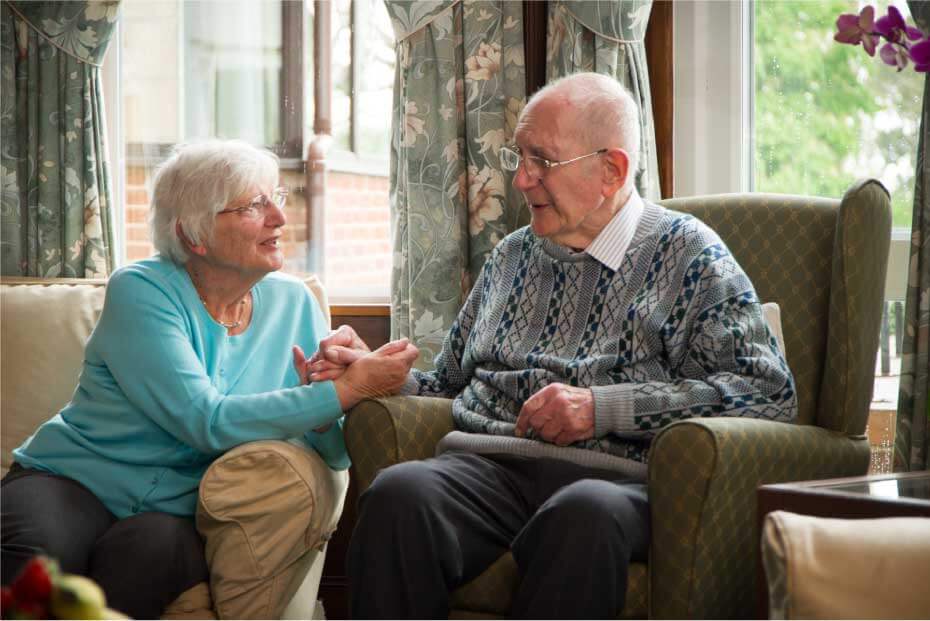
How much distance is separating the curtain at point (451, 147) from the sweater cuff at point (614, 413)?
100 cm

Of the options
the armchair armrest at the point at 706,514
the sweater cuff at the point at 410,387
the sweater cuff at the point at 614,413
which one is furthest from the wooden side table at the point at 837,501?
the sweater cuff at the point at 410,387

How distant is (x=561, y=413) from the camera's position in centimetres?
202

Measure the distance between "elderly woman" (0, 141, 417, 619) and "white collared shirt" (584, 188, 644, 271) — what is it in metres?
0.44

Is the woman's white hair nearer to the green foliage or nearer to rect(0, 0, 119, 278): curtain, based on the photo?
rect(0, 0, 119, 278): curtain

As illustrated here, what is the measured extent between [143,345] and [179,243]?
26 centimetres

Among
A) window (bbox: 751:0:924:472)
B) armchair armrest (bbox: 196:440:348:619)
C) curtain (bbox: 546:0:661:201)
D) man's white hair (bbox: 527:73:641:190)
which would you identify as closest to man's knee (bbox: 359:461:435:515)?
armchair armrest (bbox: 196:440:348:619)

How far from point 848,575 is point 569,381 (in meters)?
0.81

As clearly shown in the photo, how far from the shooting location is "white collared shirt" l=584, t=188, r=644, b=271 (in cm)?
222

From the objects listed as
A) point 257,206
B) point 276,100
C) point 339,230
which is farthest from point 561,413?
point 276,100

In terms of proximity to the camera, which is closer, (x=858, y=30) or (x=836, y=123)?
(x=858, y=30)

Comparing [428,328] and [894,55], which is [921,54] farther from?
[428,328]

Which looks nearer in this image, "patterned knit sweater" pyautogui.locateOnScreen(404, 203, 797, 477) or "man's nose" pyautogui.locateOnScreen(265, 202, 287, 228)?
"patterned knit sweater" pyautogui.locateOnScreen(404, 203, 797, 477)

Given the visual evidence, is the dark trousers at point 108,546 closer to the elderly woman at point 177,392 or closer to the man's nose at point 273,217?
the elderly woman at point 177,392

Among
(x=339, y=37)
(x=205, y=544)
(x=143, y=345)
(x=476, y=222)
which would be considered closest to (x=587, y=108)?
(x=476, y=222)
